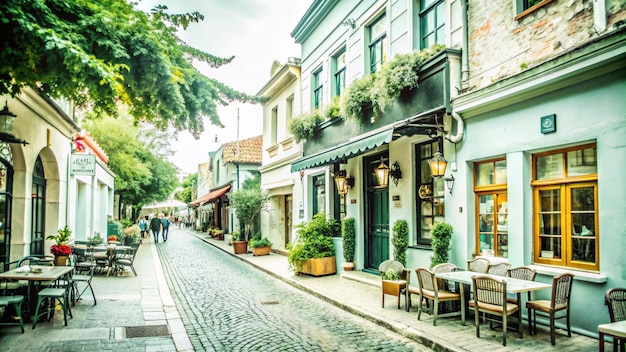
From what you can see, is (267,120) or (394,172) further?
(267,120)

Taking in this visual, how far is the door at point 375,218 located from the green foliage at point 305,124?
2.58 metres

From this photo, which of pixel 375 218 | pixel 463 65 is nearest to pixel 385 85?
pixel 463 65

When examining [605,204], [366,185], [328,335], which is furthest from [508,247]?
[366,185]

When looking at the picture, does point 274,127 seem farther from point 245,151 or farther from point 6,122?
point 6,122

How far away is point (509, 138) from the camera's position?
6887mm

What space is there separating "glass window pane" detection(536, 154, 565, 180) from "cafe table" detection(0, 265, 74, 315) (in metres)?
A: 7.24

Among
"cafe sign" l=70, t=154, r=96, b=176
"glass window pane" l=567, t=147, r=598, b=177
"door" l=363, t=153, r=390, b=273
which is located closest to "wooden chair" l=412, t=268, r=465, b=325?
"glass window pane" l=567, t=147, r=598, b=177

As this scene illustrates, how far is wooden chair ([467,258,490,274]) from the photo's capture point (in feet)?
22.9

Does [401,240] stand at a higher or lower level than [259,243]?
higher

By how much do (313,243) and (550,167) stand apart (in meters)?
6.76

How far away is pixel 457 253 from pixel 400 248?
159 cm

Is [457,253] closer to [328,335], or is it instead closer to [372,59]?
[328,335]

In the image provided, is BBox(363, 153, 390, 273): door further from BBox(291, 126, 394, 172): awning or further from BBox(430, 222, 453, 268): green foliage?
BBox(430, 222, 453, 268): green foliage

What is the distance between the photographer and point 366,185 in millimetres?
11570
